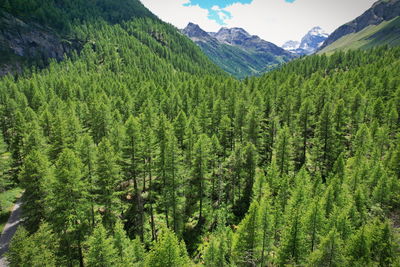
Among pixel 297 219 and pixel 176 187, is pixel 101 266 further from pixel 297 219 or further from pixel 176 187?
pixel 297 219

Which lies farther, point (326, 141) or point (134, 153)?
point (326, 141)

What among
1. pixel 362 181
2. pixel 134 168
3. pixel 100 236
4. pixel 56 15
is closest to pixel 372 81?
pixel 362 181

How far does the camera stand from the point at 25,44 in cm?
12769

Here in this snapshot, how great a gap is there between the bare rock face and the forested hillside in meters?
71.3

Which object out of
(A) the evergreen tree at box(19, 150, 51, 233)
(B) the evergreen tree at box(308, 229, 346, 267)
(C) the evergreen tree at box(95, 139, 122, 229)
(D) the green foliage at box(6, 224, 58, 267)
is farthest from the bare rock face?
(B) the evergreen tree at box(308, 229, 346, 267)

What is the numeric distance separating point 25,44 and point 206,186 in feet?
463

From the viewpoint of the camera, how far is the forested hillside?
904 inches

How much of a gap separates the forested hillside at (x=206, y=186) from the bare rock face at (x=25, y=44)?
71.3m

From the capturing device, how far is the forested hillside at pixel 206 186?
2295cm

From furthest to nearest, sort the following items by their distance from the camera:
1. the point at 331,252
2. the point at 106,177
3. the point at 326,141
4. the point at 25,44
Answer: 1. the point at 25,44
2. the point at 326,141
3. the point at 106,177
4. the point at 331,252

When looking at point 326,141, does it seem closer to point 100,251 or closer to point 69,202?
point 100,251

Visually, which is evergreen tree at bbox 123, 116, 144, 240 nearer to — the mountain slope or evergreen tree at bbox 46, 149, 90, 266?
evergreen tree at bbox 46, 149, 90, 266

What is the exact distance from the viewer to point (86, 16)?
180 metres

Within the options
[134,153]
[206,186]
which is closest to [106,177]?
[134,153]
